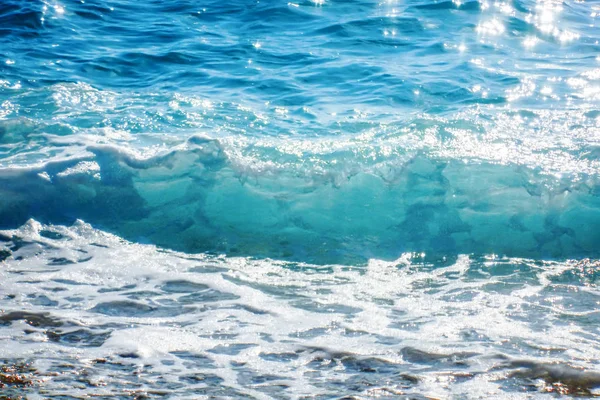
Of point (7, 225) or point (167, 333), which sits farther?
point (7, 225)

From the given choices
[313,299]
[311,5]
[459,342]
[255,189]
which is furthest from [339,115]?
[311,5]

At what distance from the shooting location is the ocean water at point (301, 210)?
3.15 metres

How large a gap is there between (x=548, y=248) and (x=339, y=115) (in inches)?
125

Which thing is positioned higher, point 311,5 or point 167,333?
point 311,5

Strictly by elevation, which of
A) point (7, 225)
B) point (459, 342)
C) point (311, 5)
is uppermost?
point (311, 5)

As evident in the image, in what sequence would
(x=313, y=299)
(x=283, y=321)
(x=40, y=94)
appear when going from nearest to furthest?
1. (x=283, y=321)
2. (x=313, y=299)
3. (x=40, y=94)

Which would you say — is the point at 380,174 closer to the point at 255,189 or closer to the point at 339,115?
the point at 255,189

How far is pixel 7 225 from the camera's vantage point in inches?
208

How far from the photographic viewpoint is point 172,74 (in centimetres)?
927

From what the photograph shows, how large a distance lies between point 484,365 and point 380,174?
3094 millimetres

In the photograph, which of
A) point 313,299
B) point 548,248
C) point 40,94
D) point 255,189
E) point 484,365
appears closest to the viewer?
point 484,365

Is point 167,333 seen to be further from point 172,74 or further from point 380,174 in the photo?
point 172,74

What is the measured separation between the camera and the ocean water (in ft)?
10.3

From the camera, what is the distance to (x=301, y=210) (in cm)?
573
